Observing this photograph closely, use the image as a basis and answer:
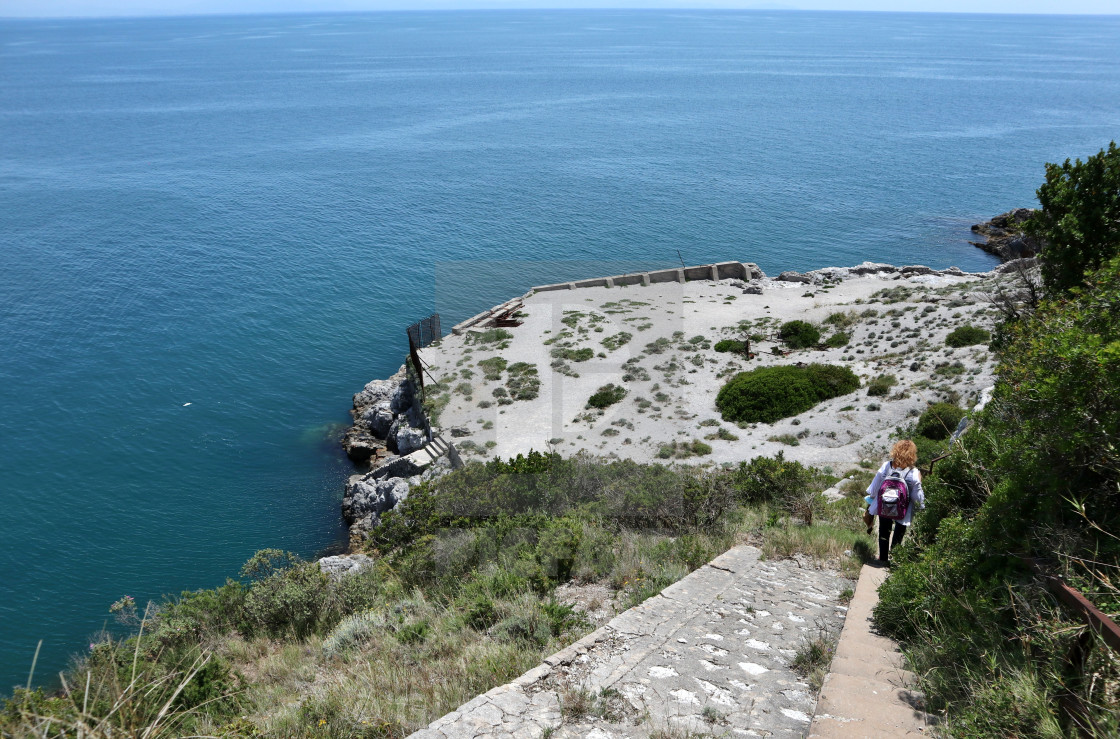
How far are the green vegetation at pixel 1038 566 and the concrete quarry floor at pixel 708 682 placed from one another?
34 centimetres

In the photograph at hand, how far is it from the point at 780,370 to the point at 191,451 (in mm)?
21894

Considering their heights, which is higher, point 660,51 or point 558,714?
point 660,51

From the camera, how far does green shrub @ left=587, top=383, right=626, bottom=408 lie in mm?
24297

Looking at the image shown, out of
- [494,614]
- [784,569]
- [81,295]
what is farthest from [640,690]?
[81,295]

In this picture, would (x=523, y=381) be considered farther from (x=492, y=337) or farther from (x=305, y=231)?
(x=305, y=231)

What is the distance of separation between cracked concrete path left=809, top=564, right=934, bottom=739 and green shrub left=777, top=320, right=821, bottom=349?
962 inches

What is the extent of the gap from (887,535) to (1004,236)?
53470 millimetres

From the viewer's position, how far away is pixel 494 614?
7309 millimetres

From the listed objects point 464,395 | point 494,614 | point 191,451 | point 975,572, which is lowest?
point 191,451

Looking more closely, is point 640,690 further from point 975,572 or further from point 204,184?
point 204,184

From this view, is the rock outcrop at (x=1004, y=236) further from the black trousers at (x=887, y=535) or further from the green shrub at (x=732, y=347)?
the black trousers at (x=887, y=535)

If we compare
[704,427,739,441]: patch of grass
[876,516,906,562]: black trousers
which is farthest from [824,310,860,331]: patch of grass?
[876,516,906,562]: black trousers

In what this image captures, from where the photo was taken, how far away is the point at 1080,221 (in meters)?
13.4

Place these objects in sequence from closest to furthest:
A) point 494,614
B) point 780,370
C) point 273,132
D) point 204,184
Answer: point 494,614, point 780,370, point 204,184, point 273,132
